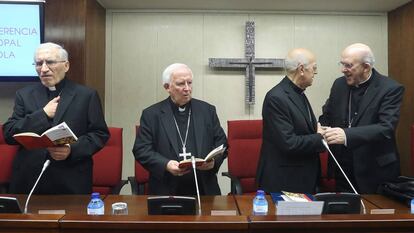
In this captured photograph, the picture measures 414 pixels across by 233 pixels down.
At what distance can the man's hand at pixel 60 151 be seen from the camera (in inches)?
85.6

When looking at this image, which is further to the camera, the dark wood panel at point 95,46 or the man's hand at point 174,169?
the dark wood panel at point 95,46

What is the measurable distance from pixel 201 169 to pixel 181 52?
2215 mm

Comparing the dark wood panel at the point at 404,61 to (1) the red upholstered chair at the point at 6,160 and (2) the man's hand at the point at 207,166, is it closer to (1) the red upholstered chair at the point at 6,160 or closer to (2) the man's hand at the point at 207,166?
(2) the man's hand at the point at 207,166

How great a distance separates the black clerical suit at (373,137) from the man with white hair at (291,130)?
228 mm

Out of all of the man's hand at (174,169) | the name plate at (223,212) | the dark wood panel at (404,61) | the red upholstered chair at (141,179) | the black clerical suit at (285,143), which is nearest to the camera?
the name plate at (223,212)

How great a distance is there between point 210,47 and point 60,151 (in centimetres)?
243

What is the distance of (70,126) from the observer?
2367mm

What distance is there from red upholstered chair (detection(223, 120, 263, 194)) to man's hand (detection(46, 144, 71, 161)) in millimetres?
1309

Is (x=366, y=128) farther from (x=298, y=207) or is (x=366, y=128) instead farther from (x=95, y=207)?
(x=95, y=207)

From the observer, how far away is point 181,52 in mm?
4266

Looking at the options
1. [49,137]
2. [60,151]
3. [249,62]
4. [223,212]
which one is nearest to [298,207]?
[223,212]
